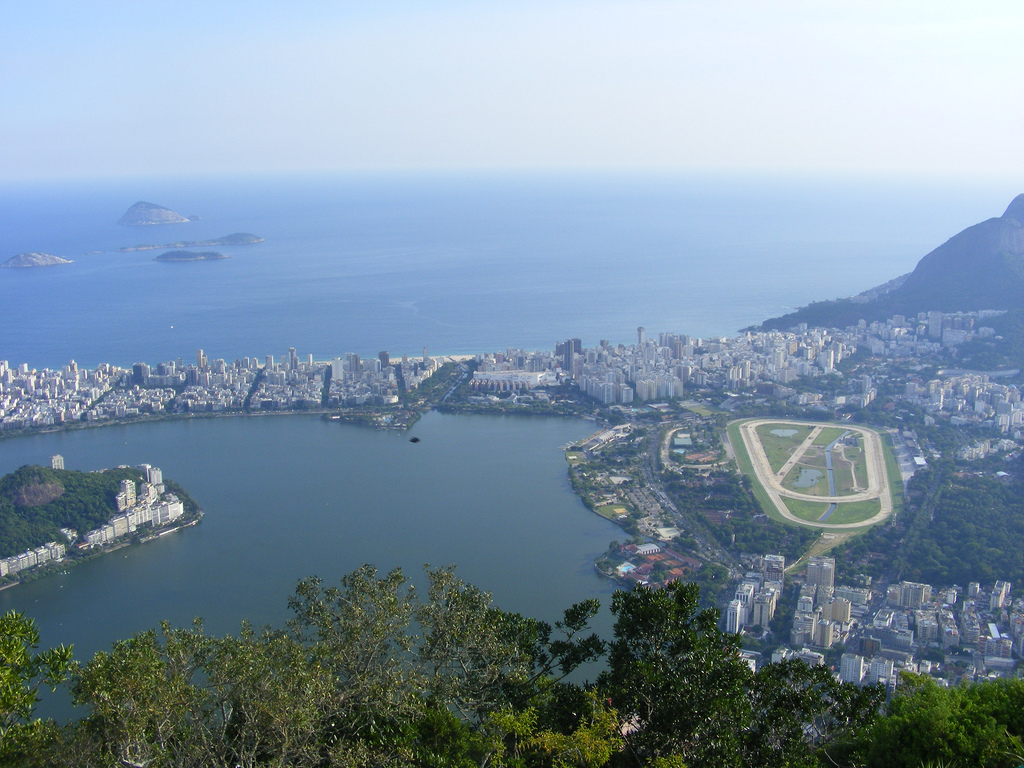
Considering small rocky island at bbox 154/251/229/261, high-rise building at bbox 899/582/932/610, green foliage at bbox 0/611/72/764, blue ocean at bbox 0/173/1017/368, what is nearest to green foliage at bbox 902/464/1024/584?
high-rise building at bbox 899/582/932/610

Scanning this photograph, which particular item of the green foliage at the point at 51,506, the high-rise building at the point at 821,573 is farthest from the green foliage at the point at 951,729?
the green foliage at the point at 51,506

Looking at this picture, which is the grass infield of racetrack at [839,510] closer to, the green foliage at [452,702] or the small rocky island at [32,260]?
the green foliage at [452,702]

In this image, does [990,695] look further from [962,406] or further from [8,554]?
[962,406]

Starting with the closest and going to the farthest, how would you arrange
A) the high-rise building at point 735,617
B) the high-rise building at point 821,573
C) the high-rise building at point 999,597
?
the high-rise building at point 735,617, the high-rise building at point 999,597, the high-rise building at point 821,573

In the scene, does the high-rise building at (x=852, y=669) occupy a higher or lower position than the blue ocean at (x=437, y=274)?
lower

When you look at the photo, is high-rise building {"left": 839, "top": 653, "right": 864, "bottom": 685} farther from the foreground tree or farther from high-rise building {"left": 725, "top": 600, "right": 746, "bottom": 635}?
the foreground tree

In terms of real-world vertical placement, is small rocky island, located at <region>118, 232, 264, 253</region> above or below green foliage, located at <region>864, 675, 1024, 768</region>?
above
